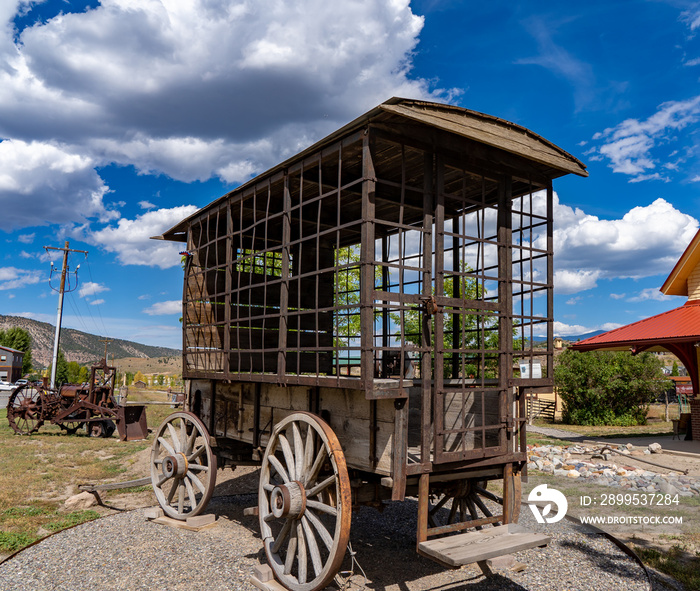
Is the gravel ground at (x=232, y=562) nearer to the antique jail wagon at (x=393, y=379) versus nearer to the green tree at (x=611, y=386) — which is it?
the antique jail wagon at (x=393, y=379)

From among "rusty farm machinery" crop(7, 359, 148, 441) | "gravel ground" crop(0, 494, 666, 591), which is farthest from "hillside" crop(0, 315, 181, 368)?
"gravel ground" crop(0, 494, 666, 591)

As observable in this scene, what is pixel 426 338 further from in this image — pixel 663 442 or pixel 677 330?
pixel 663 442

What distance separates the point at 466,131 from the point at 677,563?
5.06 metres

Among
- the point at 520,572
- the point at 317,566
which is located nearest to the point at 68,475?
Result: the point at 317,566

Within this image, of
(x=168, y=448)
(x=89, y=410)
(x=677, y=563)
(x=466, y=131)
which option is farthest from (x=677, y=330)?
(x=89, y=410)

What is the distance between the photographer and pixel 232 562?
5941 millimetres

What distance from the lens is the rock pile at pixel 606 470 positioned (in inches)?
376

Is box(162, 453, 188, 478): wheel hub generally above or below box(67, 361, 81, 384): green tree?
above

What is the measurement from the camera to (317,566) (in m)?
4.76

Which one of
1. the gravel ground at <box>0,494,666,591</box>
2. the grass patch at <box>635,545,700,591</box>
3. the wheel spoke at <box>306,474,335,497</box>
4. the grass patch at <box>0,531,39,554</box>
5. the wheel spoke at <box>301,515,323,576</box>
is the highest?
the wheel spoke at <box>306,474,335,497</box>

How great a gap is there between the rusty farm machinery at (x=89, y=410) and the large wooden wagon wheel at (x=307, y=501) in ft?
43.0

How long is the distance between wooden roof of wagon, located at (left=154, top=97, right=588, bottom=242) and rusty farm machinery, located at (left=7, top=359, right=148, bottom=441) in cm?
→ 1337

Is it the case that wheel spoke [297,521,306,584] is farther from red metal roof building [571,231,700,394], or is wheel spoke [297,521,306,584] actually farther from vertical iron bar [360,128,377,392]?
red metal roof building [571,231,700,394]

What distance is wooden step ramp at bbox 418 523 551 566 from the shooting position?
4230 mm
